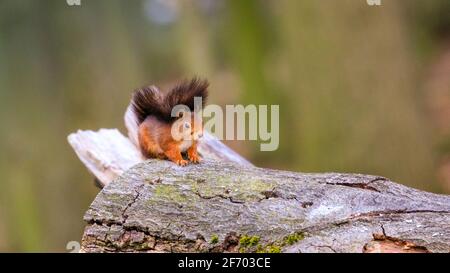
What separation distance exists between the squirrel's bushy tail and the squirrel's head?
0.05 m

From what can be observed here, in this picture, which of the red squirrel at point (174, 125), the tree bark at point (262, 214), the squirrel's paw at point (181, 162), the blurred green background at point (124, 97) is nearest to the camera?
the tree bark at point (262, 214)

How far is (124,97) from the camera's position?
8109 millimetres

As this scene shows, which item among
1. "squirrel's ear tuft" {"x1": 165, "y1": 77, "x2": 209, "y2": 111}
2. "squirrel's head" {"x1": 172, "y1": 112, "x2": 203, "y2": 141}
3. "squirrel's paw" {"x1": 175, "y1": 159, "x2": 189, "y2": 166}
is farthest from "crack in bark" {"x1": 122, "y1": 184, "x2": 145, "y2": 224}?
"squirrel's ear tuft" {"x1": 165, "y1": 77, "x2": 209, "y2": 111}

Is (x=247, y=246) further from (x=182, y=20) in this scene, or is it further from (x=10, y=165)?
(x=182, y=20)

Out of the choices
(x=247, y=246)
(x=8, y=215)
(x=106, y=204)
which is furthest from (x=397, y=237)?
(x=8, y=215)

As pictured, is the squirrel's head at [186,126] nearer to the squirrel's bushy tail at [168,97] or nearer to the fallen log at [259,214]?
the squirrel's bushy tail at [168,97]

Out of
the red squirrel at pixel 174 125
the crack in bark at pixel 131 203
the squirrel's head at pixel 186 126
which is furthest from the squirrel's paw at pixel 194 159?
the crack in bark at pixel 131 203

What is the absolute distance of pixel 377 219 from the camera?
296 centimetres

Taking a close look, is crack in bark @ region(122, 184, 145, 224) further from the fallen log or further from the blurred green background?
the blurred green background

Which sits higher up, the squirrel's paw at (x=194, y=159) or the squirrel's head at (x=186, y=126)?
the squirrel's head at (x=186, y=126)

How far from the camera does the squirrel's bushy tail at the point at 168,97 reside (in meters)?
3.73

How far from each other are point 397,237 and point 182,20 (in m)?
11.9

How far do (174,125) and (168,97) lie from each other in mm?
161

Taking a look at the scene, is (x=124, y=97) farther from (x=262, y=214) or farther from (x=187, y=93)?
(x=262, y=214)
